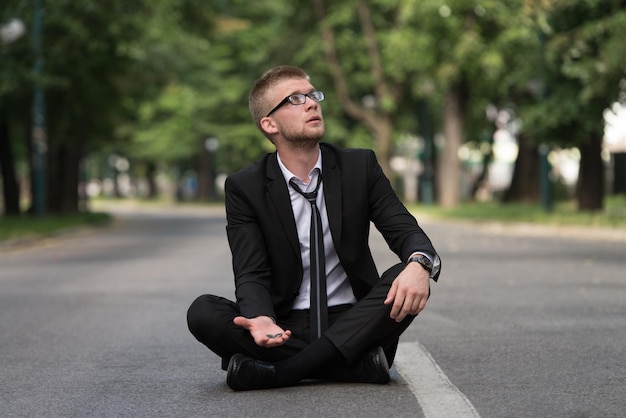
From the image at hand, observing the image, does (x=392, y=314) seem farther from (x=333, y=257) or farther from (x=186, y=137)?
(x=186, y=137)

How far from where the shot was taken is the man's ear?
6047 millimetres

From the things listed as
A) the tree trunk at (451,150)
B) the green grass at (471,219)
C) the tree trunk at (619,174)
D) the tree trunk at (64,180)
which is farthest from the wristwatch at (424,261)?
the tree trunk at (619,174)

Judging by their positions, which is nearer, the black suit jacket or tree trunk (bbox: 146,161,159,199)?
the black suit jacket

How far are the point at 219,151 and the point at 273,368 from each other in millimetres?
57958

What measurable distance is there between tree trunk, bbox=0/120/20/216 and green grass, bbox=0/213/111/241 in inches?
135

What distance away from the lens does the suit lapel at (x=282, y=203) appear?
6.03 metres

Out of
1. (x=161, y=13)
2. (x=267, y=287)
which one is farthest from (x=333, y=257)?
(x=161, y=13)

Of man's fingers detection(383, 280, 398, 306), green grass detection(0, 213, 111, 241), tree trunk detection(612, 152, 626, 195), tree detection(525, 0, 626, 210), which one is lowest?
green grass detection(0, 213, 111, 241)

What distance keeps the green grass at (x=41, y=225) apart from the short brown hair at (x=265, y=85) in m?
17.7

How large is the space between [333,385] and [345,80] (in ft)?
152

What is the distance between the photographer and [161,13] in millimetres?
37781

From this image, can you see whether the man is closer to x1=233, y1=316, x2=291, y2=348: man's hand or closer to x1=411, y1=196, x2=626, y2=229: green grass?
x1=233, y1=316, x2=291, y2=348: man's hand

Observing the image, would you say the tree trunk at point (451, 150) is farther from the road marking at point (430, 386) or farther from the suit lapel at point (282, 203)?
the suit lapel at point (282, 203)

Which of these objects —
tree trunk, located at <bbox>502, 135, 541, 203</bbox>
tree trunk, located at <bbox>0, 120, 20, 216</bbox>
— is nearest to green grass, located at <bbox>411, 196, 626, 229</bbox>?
tree trunk, located at <bbox>502, 135, 541, 203</bbox>
